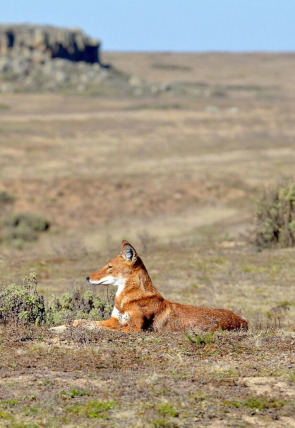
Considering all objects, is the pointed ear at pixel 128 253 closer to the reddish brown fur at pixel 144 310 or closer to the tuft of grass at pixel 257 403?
the reddish brown fur at pixel 144 310

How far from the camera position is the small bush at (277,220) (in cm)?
1877

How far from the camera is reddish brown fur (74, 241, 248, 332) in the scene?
28.3 ft

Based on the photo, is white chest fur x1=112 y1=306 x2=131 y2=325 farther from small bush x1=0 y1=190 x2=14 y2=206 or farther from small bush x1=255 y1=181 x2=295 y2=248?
small bush x1=0 y1=190 x2=14 y2=206

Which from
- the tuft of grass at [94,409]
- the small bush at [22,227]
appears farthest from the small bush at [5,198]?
the tuft of grass at [94,409]

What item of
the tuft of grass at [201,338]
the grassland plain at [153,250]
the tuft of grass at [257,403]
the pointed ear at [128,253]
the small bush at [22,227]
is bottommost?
the small bush at [22,227]

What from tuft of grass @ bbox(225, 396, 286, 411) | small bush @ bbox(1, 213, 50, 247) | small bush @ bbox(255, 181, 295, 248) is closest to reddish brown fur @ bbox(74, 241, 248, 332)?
tuft of grass @ bbox(225, 396, 286, 411)

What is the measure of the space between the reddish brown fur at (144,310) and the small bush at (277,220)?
10.1 metres

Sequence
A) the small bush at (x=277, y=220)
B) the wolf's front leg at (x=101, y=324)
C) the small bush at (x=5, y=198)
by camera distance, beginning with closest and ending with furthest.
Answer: the wolf's front leg at (x=101, y=324), the small bush at (x=277, y=220), the small bush at (x=5, y=198)

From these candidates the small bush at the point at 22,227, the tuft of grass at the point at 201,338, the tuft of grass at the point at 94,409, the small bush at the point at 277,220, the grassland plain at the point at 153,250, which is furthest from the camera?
the small bush at the point at 22,227

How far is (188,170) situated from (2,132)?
16342 millimetres

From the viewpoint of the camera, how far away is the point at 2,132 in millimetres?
51031

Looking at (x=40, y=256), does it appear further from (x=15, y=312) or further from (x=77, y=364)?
(x=77, y=364)

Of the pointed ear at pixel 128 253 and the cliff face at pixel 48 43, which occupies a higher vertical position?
the cliff face at pixel 48 43

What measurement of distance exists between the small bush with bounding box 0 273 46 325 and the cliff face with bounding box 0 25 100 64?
105 metres
